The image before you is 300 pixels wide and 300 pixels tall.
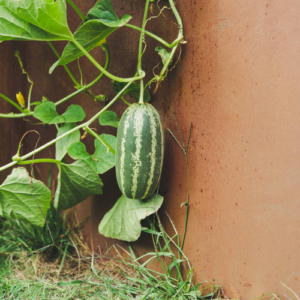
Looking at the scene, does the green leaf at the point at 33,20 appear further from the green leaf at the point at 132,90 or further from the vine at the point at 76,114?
the green leaf at the point at 132,90

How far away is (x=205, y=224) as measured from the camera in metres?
1.13

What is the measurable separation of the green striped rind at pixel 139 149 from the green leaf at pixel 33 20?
332 mm

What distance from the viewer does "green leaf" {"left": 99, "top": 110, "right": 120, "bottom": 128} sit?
127 cm

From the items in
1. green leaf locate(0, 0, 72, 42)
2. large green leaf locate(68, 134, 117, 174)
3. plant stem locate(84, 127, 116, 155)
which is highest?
green leaf locate(0, 0, 72, 42)

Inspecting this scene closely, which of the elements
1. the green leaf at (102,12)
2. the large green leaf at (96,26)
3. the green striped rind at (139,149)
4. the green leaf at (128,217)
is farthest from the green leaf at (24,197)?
the green leaf at (102,12)

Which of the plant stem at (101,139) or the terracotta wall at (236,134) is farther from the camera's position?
the plant stem at (101,139)


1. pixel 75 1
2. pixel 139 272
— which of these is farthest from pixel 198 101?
pixel 75 1

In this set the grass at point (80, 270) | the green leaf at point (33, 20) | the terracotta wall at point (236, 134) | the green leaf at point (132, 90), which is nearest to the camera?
the terracotta wall at point (236, 134)

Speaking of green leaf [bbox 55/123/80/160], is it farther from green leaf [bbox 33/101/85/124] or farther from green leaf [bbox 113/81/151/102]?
green leaf [bbox 113/81/151/102]

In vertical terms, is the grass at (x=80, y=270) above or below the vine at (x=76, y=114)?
below

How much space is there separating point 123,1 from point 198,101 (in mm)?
516

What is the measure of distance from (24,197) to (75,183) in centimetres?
21

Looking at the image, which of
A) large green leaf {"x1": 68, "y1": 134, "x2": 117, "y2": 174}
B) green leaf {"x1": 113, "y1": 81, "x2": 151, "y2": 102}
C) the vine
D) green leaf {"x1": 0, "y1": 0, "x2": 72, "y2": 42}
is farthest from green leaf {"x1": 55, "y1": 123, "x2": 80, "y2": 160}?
green leaf {"x1": 0, "y1": 0, "x2": 72, "y2": 42}

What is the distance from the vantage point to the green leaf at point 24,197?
1306 millimetres
